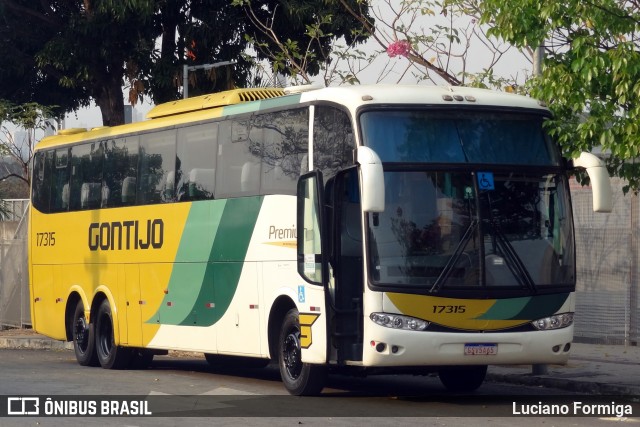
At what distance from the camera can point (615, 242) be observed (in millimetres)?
20734

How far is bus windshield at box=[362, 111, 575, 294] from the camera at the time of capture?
13.4m

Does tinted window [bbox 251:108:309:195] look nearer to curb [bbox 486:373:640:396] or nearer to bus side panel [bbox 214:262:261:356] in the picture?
bus side panel [bbox 214:262:261:356]

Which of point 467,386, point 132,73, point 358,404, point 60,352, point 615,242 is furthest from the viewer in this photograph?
point 132,73

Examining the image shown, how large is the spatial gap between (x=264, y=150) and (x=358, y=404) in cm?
363

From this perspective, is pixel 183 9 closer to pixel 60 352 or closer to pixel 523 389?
pixel 60 352

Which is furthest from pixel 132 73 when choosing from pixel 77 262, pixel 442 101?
pixel 442 101

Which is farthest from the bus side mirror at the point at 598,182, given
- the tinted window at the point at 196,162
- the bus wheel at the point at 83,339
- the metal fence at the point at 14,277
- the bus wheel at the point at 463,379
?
the metal fence at the point at 14,277

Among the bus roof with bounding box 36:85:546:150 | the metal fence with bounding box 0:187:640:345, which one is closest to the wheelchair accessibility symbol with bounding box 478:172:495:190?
the bus roof with bounding box 36:85:546:150

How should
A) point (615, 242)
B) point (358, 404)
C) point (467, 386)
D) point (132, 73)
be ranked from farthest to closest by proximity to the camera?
1. point (132, 73)
2. point (615, 242)
3. point (467, 386)
4. point (358, 404)

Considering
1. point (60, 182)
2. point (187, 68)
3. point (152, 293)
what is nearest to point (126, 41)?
point (187, 68)

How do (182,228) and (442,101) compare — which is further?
(182,228)

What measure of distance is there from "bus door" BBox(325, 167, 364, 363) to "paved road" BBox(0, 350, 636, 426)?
0.75 m

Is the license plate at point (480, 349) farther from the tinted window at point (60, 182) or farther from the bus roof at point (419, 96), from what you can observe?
the tinted window at point (60, 182)

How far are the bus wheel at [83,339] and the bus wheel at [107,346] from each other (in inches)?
5.9
